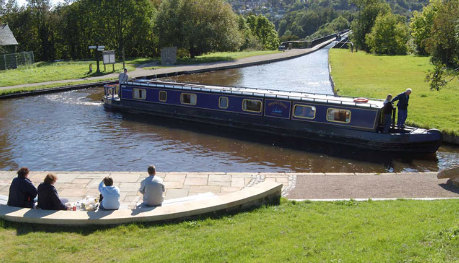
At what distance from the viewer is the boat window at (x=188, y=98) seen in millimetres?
22516

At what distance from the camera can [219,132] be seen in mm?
20594

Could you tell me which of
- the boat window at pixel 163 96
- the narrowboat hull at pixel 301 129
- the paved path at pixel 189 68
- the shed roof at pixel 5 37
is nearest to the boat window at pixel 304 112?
the narrowboat hull at pixel 301 129

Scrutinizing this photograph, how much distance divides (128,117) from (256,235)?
1771cm

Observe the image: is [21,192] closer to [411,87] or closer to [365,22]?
[411,87]

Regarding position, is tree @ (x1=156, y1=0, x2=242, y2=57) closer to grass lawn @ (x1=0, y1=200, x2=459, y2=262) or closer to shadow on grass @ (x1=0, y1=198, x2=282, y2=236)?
shadow on grass @ (x1=0, y1=198, x2=282, y2=236)

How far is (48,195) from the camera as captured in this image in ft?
28.0

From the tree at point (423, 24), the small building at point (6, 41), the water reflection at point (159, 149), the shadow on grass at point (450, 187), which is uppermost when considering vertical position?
the tree at point (423, 24)

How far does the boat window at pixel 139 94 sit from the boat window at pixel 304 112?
939 cm

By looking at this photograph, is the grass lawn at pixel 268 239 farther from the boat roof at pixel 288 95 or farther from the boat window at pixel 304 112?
the boat window at pixel 304 112

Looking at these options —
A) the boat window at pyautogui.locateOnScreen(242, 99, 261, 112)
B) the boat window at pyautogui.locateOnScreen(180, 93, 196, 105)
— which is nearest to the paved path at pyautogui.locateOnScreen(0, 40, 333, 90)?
the boat window at pyautogui.locateOnScreen(180, 93, 196, 105)

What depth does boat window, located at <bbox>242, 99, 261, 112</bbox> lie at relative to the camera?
2050 centimetres

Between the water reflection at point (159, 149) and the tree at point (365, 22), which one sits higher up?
the tree at point (365, 22)

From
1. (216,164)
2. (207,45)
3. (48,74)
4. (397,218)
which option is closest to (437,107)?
(216,164)

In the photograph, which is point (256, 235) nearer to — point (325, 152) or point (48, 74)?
point (325, 152)
